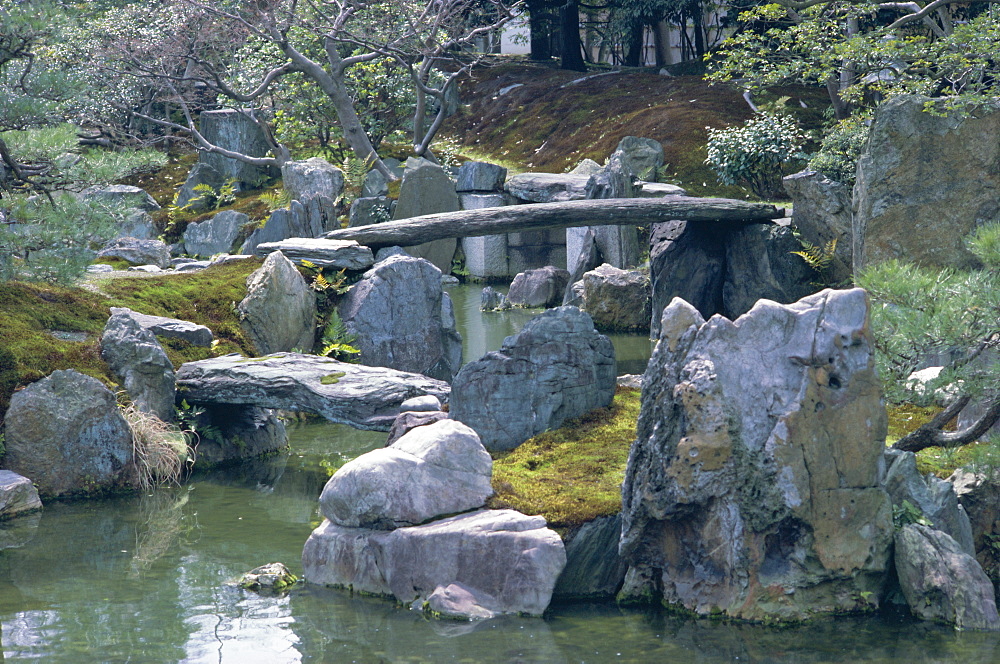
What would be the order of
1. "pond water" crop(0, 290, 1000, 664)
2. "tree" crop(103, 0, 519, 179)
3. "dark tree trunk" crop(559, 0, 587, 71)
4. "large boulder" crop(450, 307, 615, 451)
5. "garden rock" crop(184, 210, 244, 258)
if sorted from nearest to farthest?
"pond water" crop(0, 290, 1000, 664), "large boulder" crop(450, 307, 615, 451), "garden rock" crop(184, 210, 244, 258), "tree" crop(103, 0, 519, 179), "dark tree trunk" crop(559, 0, 587, 71)

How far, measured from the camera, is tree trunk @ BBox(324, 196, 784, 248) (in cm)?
1587

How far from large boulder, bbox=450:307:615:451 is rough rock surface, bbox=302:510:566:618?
→ 191cm

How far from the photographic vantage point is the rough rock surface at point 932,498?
7.11m

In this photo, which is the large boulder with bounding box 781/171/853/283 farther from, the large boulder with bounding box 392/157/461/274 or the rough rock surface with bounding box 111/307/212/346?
the rough rock surface with bounding box 111/307/212/346

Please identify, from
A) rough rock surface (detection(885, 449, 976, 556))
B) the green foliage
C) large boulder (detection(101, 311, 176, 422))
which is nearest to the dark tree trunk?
the green foliage

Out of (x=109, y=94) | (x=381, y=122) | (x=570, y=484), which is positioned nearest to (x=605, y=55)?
(x=381, y=122)

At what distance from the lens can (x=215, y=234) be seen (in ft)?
74.8

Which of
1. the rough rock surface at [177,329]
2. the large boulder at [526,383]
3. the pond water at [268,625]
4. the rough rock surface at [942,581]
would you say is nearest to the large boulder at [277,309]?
the rough rock surface at [177,329]

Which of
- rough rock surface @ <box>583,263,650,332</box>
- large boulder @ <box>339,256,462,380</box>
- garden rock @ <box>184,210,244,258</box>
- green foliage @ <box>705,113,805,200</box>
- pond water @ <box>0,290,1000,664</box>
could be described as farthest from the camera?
garden rock @ <box>184,210,244,258</box>

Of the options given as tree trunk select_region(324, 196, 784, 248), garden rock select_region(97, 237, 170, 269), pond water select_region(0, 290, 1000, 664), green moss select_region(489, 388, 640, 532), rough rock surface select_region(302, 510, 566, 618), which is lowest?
pond water select_region(0, 290, 1000, 664)

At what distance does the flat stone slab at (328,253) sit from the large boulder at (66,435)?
4839mm

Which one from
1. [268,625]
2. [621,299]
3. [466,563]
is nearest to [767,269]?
[621,299]

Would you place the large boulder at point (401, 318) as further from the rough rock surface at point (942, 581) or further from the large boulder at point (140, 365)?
the rough rock surface at point (942, 581)

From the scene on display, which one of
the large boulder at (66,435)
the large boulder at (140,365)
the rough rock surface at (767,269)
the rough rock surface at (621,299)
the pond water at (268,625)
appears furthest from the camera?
the rough rock surface at (621,299)
